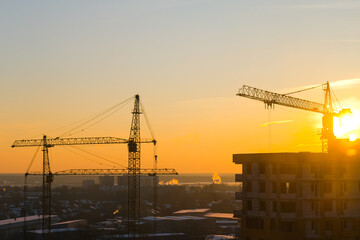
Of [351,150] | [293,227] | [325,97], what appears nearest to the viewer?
[293,227]

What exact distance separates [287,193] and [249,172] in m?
6.74

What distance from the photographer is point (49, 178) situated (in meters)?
196

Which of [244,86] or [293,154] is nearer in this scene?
[293,154]

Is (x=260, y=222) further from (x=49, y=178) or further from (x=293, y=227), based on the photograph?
(x=49, y=178)

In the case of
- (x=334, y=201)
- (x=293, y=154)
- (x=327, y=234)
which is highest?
(x=293, y=154)

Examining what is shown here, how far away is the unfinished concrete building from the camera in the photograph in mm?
78875

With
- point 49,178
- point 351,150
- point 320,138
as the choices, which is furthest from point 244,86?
point 49,178

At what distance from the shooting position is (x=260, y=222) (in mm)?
80500

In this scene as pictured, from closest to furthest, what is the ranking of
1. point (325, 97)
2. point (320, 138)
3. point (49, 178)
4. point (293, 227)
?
point (293, 227)
point (320, 138)
point (325, 97)
point (49, 178)

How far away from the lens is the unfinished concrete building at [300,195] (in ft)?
259

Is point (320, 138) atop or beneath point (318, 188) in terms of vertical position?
atop

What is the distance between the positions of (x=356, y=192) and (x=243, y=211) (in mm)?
17907

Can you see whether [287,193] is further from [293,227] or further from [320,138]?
[320,138]

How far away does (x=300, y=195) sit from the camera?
79.2 metres
